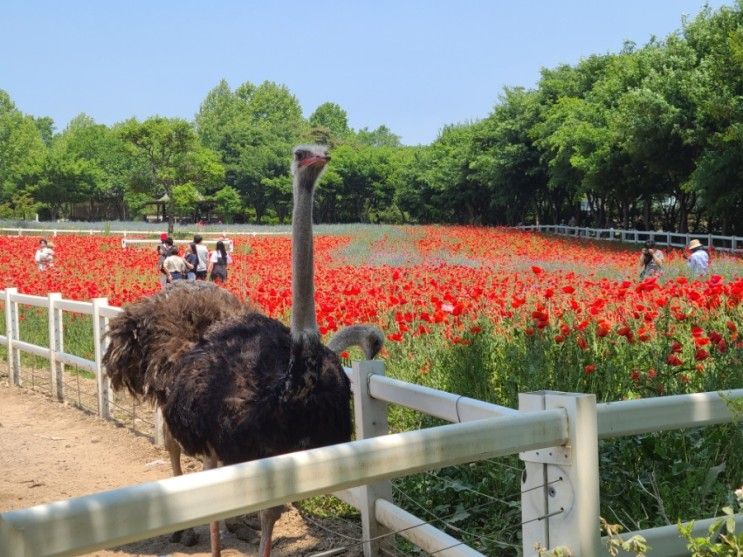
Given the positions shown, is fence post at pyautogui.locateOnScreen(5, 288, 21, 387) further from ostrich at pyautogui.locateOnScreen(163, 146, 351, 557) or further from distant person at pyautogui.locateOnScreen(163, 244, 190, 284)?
ostrich at pyautogui.locateOnScreen(163, 146, 351, 557)

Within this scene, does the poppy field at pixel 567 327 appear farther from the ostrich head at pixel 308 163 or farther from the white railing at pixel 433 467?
the white railing at pixel 433 467

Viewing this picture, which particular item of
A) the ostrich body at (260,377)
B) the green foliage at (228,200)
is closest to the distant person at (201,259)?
the ostrich body at (260,377)

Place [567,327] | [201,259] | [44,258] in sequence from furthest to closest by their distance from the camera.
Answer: [44,258]
[201,259]
[567,327]

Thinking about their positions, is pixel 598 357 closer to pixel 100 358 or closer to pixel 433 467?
pixel 433 467

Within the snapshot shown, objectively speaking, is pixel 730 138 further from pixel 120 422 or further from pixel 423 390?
pixel 423 390

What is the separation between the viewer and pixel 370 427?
418cm

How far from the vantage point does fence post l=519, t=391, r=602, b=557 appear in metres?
2.33

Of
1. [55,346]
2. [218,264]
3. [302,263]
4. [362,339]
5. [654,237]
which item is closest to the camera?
[302,263]

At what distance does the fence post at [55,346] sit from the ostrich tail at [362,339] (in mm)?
5363

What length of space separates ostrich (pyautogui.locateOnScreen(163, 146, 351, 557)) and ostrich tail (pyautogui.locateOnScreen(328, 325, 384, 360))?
1.32 feet

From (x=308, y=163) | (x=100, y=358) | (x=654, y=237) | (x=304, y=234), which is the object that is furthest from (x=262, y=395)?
(x=654, y=237)

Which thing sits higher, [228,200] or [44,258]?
[228,200]

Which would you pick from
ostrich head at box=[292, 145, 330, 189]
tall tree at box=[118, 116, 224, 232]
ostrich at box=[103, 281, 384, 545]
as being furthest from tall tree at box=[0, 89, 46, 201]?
ostrich head at box=[292, 145, 330, 189]

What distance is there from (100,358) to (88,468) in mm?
1476
